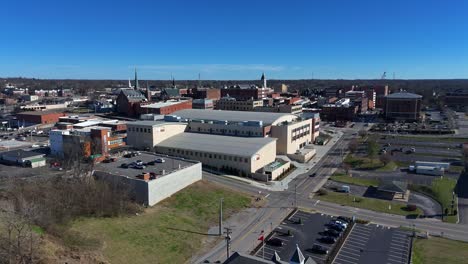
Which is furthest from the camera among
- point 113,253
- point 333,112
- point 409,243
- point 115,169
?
point 333,112

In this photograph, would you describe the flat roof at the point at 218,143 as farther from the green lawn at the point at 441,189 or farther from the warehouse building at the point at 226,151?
the green lawn at the point at 441,189

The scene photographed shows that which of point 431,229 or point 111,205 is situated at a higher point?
point 111,205

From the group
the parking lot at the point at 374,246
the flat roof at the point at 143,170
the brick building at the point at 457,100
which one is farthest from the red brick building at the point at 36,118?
the brick building at the point at 457,100

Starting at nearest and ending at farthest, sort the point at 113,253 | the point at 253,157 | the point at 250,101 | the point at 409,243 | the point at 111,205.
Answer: the point at 113,253 < the point at 409,243 < the point at 111,205 < the point at 253,157 < the point at 250,101

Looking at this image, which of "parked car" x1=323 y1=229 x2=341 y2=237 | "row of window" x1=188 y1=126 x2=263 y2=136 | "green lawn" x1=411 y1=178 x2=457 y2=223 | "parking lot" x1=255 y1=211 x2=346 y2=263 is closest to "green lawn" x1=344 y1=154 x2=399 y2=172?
"green lawn" x1=411 y1=178 x2=457 y2=223

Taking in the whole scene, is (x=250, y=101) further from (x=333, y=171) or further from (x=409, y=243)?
(x=409, y=243)

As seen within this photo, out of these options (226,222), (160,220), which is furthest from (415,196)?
(160,220)

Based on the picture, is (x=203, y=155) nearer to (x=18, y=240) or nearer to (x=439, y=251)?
(x=18, y=240)

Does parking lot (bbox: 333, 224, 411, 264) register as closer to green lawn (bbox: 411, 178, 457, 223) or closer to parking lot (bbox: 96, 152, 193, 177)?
green lawn (bbox: 411, 178, 457, 223)
